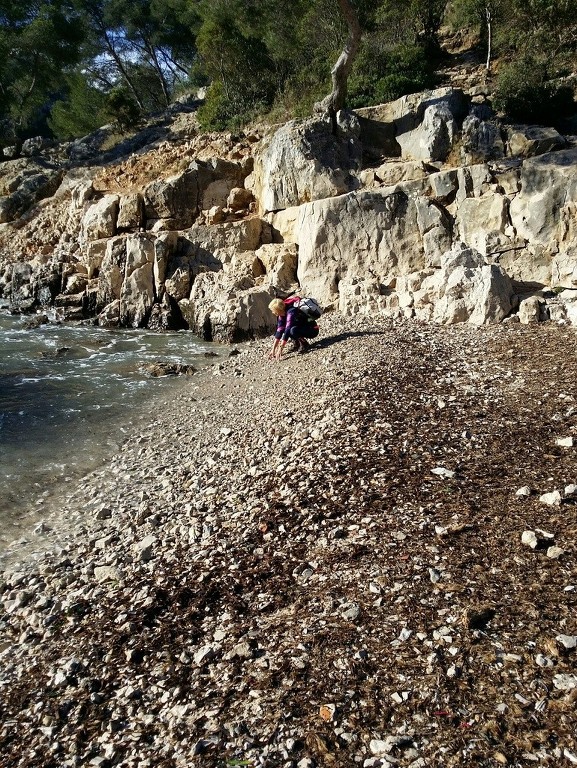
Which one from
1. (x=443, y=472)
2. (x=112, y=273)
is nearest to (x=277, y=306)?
(x=443, y=472)

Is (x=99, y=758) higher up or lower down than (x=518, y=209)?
lower down

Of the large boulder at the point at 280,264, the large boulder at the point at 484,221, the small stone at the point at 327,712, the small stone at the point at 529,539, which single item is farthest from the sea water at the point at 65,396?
the large boulder at the point at 484,221

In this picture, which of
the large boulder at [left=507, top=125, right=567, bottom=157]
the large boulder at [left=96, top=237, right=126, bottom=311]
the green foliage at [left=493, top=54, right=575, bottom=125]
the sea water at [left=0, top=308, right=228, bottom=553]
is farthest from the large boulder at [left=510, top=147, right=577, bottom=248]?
the large boulder at [left=96, top=237, right=126, bottom=311]

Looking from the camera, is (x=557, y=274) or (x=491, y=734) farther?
(x=557, y=274)

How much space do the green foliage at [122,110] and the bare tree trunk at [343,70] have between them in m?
21.5

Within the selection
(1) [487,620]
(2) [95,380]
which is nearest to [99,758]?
(1) [487,620]

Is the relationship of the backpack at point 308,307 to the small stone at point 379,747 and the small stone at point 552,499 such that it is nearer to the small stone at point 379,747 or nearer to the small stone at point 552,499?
the small stone at point 552,499

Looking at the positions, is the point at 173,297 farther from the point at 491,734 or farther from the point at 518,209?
the point at 491,734

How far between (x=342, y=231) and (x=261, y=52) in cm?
2107

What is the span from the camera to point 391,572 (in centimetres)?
549

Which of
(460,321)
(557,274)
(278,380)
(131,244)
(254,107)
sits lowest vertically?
(278,380)

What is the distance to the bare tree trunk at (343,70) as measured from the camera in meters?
23.2

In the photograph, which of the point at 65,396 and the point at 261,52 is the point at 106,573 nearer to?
the point at 65,396

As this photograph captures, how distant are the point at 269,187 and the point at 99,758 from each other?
907 inches
